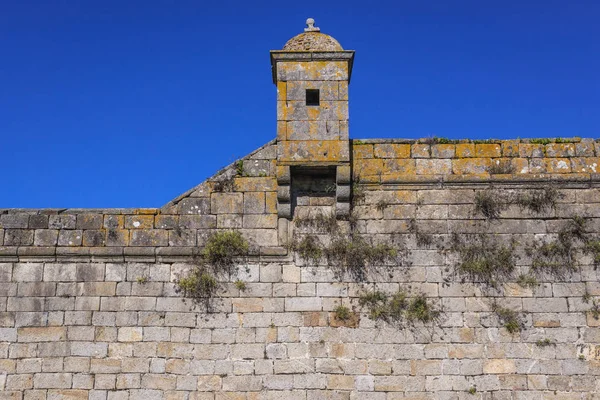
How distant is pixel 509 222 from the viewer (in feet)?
33.2

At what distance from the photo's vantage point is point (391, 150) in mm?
10383

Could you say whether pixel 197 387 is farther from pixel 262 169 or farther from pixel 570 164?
pixel 570 164

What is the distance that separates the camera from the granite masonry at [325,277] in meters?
9.62

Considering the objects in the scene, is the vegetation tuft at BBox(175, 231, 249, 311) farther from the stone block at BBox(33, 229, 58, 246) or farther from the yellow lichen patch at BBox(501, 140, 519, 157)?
the yellow lichen patch at BBox(501, 140, 519, 157)

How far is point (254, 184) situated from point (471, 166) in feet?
10.1

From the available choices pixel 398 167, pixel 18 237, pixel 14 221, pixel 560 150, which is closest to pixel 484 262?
pixel 398 167

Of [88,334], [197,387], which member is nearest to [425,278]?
[197,387]

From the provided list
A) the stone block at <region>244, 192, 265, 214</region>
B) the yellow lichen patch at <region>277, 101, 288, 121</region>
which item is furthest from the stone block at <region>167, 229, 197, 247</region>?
the yellow lichen patch at <region>277, 101, 288, 121</region>

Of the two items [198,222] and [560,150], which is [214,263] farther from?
[560,150]

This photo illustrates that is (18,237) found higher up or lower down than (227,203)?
lower down

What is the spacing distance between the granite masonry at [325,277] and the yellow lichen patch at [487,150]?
0.08ft

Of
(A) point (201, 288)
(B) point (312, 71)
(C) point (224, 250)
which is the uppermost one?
(B) point (312, 71)

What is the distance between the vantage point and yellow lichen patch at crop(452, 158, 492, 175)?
10289mm

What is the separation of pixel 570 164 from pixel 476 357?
10.1ft
